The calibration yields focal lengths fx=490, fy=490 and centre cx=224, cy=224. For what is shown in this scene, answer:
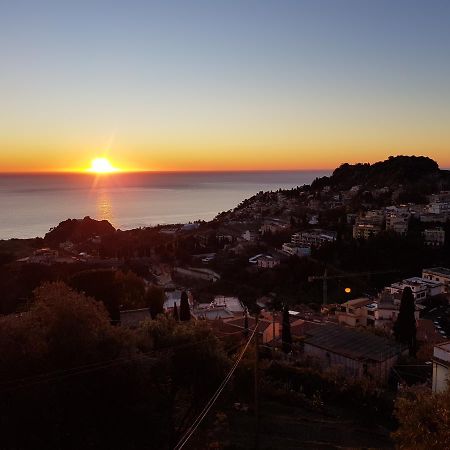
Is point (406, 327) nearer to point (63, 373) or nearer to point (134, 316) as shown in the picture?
point (134, 316)

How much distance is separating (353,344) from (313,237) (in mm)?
30515

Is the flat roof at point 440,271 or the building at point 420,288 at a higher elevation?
the flat roof at point 440,271

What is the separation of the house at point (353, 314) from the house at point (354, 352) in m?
7.32

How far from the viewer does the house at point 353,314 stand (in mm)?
23766

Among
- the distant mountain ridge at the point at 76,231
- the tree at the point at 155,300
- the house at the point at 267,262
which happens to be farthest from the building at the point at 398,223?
the distant mountain ridge at the point at 76,231

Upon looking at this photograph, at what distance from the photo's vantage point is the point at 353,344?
597 inches

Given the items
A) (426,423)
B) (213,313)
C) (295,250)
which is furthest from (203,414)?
(295,250)

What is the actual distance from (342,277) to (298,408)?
984 inches

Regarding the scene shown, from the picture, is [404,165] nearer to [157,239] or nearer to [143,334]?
[157,239]

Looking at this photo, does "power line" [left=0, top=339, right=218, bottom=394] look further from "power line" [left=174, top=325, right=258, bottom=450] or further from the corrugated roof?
the corrugated roof

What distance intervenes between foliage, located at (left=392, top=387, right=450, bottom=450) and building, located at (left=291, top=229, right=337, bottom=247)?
1402 inches

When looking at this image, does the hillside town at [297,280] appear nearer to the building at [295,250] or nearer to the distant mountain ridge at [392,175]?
the building at [295,250]

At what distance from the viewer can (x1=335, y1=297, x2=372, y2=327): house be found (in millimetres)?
23766

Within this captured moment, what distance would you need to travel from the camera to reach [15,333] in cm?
626
